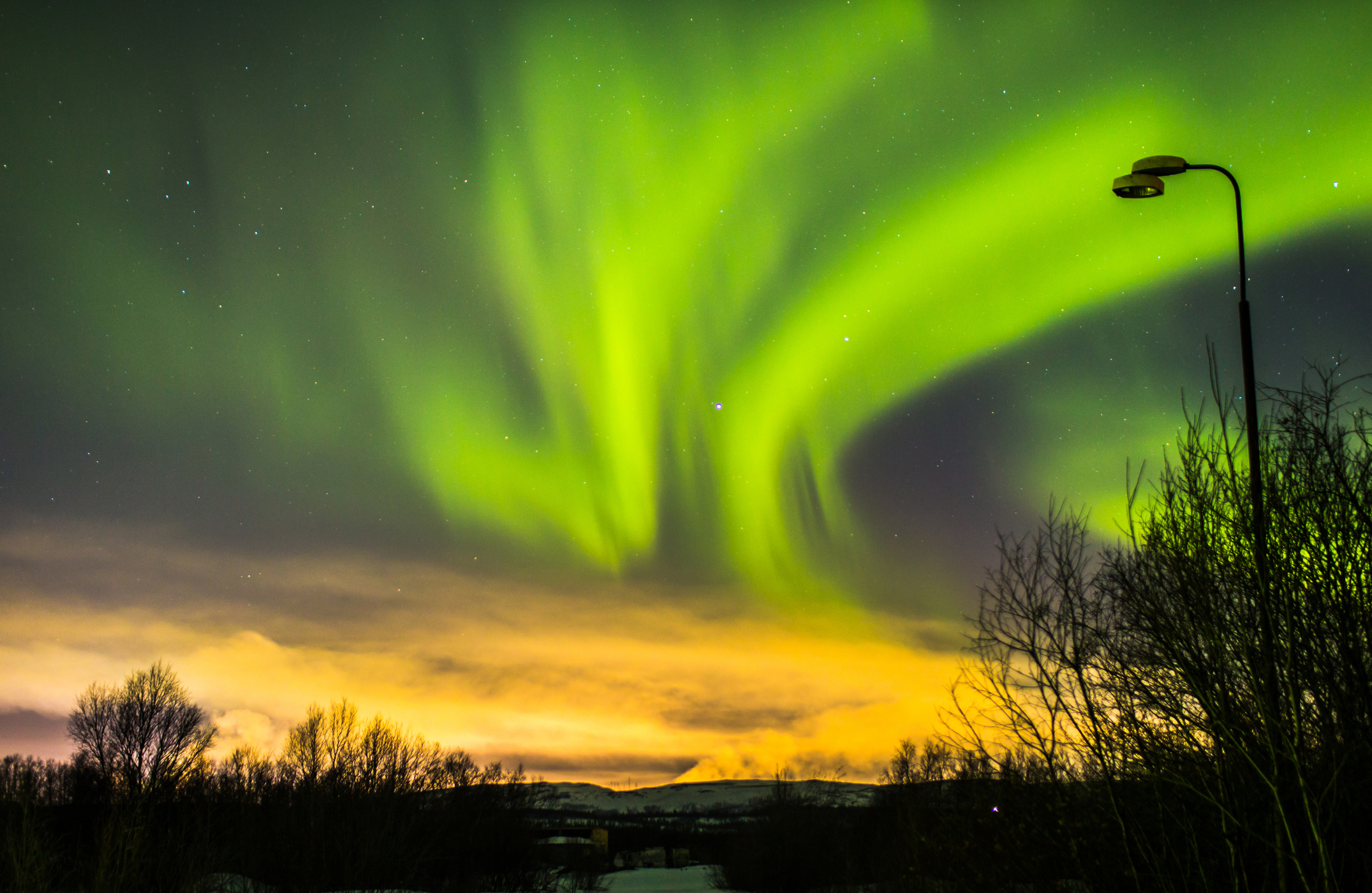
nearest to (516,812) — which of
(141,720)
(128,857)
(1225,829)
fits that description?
(141,720)

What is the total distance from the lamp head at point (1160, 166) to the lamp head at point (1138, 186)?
7 cm

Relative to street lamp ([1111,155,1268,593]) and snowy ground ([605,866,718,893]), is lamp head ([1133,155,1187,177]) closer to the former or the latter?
street lamp ([1111,155,1268,593])

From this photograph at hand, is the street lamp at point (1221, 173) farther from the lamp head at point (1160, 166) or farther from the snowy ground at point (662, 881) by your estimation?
the snowy ground at point (662, 881)

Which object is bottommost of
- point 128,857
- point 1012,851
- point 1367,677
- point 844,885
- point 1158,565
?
point 844,885

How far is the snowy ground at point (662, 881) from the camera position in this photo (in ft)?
Result: 291

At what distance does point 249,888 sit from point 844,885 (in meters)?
30.8

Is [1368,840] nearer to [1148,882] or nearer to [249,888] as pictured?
[1148,882]

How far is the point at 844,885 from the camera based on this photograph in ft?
173

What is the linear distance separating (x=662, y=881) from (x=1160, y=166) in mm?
105234

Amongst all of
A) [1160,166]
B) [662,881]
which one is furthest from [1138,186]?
[662,881]

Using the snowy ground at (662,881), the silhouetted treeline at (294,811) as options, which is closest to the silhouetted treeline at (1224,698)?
the silhouetted treeline at (294,811)

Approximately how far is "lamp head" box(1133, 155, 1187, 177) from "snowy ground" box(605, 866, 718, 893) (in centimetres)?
7800

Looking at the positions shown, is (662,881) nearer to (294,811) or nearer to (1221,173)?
(294,811)

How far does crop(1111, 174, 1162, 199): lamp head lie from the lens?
1098 cm
